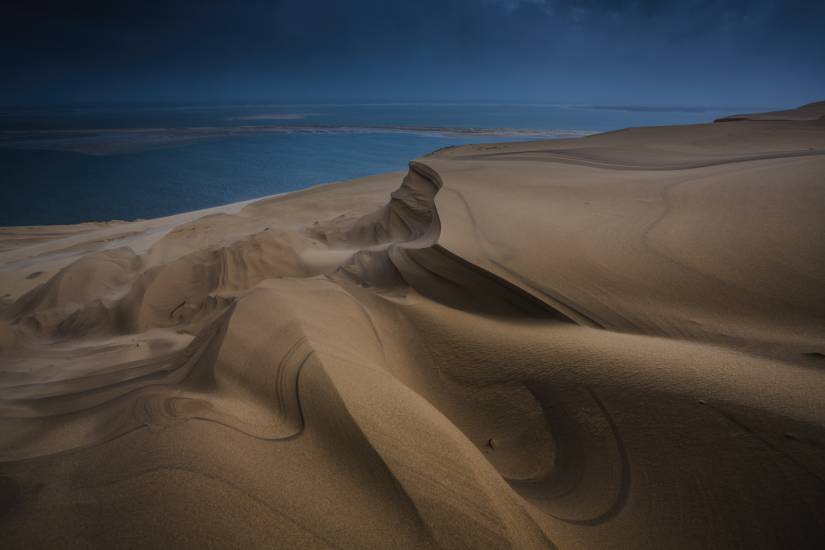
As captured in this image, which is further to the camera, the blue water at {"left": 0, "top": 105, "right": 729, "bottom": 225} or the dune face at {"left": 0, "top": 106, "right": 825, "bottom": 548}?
the blue water at {"left": 0, "top": 105, "right": 729, "bottom": 225}

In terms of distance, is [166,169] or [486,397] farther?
[166,169]

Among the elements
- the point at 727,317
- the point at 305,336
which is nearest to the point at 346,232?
the point at 305,336

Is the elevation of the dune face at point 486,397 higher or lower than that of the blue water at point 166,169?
higher

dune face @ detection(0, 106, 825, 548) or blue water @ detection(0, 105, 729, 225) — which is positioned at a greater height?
dune face @ detection(0, 106, 825, 548)

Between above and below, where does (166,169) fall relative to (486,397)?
below

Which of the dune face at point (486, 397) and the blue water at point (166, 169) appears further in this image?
the blue water at point (166, 169)

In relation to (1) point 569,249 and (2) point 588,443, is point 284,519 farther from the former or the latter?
(1) point 569,249

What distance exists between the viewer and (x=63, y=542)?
643 mm

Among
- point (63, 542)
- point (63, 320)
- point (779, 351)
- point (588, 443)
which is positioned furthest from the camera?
point (63, 320)

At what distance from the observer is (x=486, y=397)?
1.19 m

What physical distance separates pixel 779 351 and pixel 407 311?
124cm

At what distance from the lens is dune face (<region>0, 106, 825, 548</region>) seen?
0.72m

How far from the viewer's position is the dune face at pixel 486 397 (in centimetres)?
72

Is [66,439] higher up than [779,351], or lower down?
lower down
